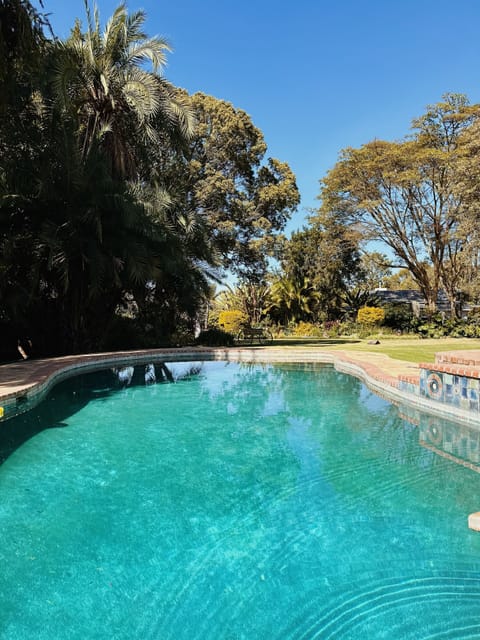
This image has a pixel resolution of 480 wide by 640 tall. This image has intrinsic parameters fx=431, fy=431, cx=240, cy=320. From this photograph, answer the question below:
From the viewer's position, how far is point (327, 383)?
440 inches

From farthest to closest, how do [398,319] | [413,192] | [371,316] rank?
[398,319] → [371,316] → [413,192]

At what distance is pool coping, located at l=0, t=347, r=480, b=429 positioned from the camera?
281 inches

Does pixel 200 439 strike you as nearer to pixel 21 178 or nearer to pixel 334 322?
pixel 21 178

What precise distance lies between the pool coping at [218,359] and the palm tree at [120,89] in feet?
21.2

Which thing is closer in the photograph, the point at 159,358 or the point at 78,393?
the point at 78,393

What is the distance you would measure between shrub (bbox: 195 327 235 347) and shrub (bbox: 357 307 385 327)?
1056cm

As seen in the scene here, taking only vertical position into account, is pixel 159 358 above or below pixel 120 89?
below

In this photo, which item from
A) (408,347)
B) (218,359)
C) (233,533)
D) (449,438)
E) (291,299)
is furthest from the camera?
(291,299)

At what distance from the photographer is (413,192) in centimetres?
2570

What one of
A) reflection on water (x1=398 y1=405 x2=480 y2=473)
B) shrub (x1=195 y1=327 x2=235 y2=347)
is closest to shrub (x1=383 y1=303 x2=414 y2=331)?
shrub (x1=195 y1=327 x2=235 y2=347)

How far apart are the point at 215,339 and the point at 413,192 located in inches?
614

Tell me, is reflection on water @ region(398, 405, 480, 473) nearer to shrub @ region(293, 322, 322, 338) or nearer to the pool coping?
the pool coping

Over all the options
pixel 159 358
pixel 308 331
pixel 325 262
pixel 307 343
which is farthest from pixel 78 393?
pixel 325 262

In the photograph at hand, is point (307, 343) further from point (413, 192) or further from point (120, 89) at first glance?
point (120, 89)
